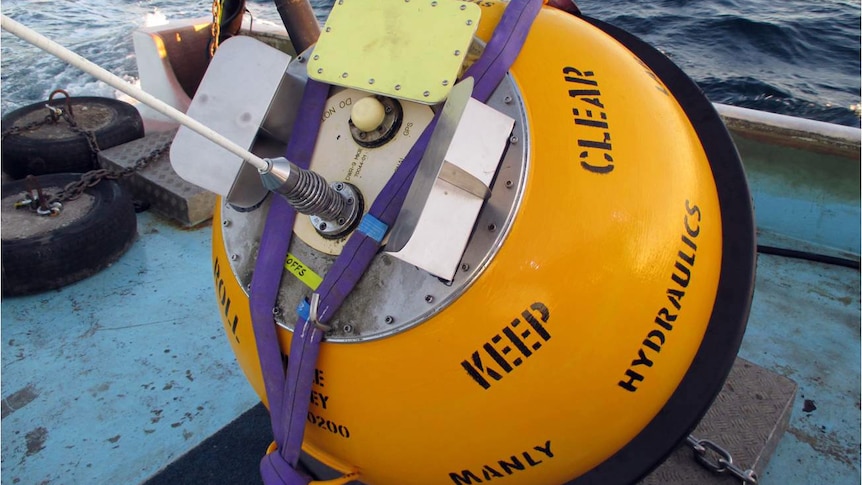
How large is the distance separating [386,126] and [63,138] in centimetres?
337

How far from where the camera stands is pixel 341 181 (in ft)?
4.59

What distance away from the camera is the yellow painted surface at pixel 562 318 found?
123 cm

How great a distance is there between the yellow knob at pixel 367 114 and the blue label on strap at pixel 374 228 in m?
0.21

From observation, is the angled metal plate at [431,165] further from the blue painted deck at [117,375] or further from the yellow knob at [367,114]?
the blue painted deck at [117,375]

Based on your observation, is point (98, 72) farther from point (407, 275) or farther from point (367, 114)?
point (407, 275)

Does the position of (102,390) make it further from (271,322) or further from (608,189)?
(608,189)

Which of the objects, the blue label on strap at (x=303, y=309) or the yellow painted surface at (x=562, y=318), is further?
the blue label on strap at (x=303, y=309)

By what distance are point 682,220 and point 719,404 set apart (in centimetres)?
119

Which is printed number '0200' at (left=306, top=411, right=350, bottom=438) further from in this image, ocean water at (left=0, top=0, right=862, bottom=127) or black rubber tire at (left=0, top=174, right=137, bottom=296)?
ocean water at (left=0, top=0, right=862, bottom=127)

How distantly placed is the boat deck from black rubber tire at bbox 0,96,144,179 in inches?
34.0

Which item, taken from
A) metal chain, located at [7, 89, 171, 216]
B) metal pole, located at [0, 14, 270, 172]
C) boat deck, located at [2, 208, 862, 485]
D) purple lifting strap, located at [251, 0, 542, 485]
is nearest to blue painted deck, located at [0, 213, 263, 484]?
boat deck, located at [2, 208, 862, 485]

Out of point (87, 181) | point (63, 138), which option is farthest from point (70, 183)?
point (63, 138)

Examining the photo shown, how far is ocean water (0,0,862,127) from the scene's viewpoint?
6.71 m

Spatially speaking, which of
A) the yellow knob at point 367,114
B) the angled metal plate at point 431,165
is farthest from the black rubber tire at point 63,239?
the angled metal plate at point 431,165
